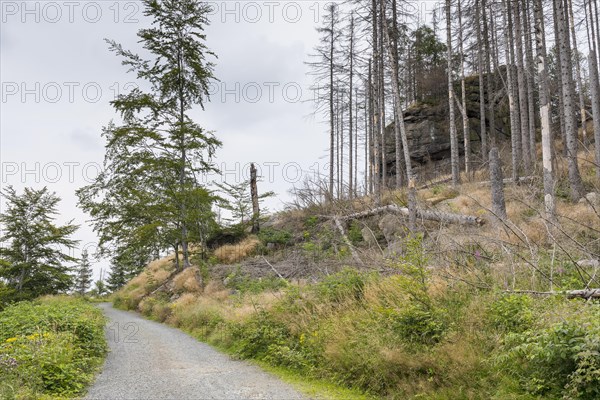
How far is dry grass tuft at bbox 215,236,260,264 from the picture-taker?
19.5 metres

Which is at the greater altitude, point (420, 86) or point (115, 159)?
point (420, 86)

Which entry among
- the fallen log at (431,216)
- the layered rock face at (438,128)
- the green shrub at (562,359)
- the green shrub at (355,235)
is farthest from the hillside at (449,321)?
the layered rock face at (438,128)

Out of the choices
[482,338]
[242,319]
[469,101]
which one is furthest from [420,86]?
[482,338]

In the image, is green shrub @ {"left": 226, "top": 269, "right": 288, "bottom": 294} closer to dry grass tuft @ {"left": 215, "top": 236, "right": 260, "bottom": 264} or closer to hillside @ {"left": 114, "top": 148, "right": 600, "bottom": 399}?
hillside @ {"left": 114, "top": 148, "right": 600, "bottom": 399}

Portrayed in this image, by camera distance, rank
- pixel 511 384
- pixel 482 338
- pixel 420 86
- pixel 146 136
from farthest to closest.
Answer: pixel 420 86, pixel 146 136, pixel 482 338, pixel 511 384

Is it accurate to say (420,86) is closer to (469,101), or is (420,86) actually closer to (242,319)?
(469,101)

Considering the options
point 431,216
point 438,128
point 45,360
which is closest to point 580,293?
point 45,360

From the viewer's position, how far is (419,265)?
5.75 metres

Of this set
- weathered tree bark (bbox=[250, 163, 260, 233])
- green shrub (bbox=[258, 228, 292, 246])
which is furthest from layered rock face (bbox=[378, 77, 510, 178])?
green shrub (bbox=[258, 228, 292, 246])

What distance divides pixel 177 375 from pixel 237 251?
13.1 metres

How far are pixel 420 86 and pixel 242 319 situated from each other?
24.8 metres

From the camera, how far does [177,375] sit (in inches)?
271

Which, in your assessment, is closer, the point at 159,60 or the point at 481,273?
the point at 481,273

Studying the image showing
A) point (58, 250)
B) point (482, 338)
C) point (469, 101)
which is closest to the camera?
point (482, 338)
